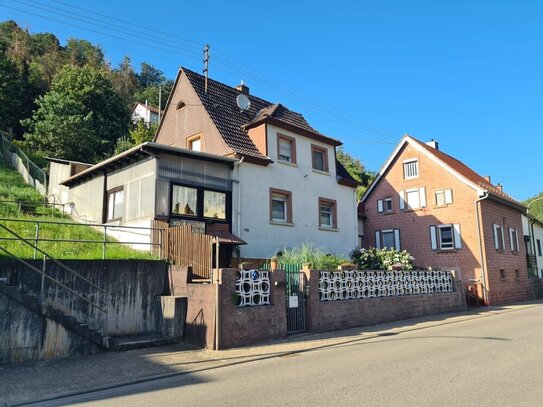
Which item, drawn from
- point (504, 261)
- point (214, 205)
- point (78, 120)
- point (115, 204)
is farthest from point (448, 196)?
→ point (78, 120)

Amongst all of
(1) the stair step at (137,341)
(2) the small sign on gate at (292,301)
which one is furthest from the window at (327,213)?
(1) the stair step at (137,341)

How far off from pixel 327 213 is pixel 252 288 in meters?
11.1

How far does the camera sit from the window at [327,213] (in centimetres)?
2222

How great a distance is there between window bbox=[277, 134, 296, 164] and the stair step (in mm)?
10964

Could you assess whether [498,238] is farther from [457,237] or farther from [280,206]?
[280,206]

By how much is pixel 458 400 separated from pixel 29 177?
33.2 metres

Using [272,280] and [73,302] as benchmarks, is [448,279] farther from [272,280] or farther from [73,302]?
[73,302]

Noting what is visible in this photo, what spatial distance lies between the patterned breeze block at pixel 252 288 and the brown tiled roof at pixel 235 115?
7534 mm

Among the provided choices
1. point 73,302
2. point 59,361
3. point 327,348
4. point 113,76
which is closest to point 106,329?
point 73,302

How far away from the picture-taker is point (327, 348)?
438 inches

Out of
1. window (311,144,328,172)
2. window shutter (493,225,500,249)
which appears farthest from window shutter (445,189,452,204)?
window (311,144,328,172)

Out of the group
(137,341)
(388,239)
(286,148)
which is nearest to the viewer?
(137,341)

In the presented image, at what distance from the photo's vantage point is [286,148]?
70.0ft

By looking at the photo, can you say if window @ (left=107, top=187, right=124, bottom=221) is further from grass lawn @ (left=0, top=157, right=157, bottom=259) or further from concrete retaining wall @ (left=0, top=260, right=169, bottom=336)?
concrete retaining wall @ (left=0, top=260, right=169, bottom=336)
